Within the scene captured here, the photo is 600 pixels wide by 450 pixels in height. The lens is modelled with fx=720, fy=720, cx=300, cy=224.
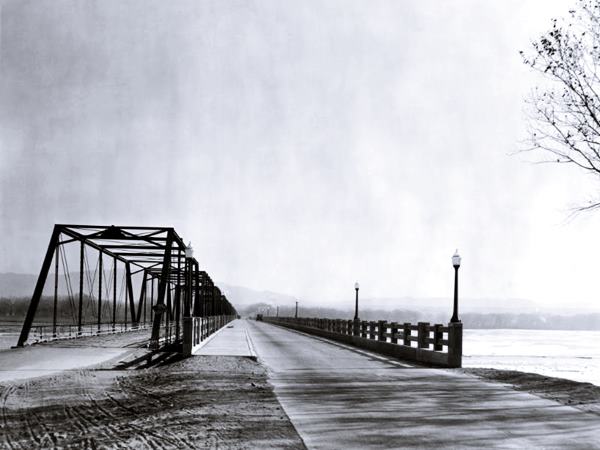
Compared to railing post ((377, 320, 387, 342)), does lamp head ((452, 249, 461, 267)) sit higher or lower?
higher

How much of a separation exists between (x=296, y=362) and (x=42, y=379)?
7.26 m

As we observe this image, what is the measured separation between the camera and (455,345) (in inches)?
750

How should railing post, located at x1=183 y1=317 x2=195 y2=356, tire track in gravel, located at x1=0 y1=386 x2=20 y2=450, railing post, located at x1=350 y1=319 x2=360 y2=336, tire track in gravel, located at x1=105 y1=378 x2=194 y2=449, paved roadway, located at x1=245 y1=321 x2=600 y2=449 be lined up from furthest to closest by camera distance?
railing post, located at x1=350 y1=319 x2=360 y2=336, railing post, located at x1=183 y1=317 x2=195 y2=356, paved roadway, located at x1=245 y1=321 x2=600 y2=449, tire track in gravel, located at x1=0 y1=386 x2=20 y2=450, tire track in gravel, located at x1=105 y1=378 x2=194 y2=449

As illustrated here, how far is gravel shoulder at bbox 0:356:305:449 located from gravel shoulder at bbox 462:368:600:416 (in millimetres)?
4853

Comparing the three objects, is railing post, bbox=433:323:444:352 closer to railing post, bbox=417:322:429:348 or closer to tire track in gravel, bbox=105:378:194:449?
railing post, bbox=417:322:429:348

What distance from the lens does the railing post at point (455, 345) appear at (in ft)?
62.4

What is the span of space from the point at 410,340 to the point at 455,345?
4335 mm

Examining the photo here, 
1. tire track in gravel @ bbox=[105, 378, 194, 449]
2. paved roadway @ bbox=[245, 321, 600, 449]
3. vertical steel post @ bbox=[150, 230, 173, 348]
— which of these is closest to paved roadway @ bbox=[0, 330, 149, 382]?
vertical steel post @ bbox=[150, 230, 173, 348]

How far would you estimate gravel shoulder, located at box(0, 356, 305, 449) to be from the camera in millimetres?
8133

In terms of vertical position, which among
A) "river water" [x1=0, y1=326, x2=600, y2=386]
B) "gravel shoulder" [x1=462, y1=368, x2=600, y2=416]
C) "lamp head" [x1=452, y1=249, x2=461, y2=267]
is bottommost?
"river water" [x1=0, y1=326, x2=600, y2=386]

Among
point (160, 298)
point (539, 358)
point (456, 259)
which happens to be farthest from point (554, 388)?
point (539, 358)

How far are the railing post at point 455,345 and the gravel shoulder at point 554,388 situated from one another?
4.11 ft

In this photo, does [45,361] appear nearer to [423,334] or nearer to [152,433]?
[423,334]

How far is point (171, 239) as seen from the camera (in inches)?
1275
